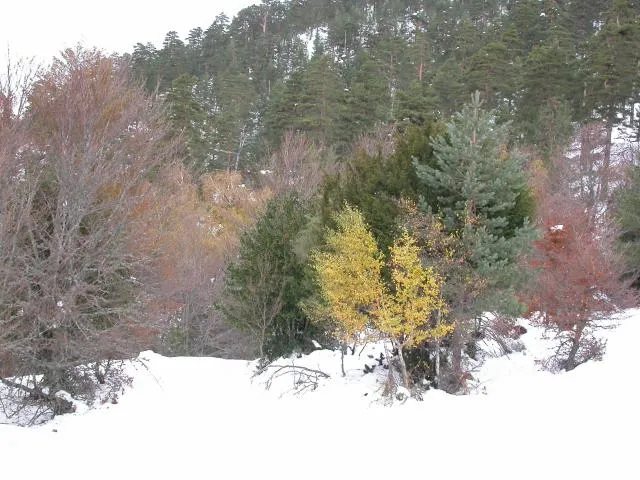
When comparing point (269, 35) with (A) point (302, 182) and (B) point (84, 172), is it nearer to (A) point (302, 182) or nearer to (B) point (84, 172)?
(A) point (302, 182)

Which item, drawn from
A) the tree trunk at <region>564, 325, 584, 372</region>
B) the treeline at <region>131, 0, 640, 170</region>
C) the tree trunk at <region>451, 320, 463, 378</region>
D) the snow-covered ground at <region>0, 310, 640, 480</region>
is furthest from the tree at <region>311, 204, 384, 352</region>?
the treeline at <region>131, 0, 640, 170</region>

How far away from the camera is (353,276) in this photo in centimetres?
1229

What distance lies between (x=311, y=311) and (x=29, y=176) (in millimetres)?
7861

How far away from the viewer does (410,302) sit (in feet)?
38.4

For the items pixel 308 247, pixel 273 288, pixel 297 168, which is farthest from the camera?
pixel 297 168

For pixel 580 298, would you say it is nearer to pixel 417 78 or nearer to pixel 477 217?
pixel 477 217

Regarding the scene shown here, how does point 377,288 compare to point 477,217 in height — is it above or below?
below

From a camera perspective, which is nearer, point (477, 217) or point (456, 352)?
point (477, 217)

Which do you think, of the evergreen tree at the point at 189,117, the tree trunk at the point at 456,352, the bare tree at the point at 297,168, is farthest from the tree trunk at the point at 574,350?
the evergreen tree at the point at 189,117

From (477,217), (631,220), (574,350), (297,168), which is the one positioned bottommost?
(574,350)

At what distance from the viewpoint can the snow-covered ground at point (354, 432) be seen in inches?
329

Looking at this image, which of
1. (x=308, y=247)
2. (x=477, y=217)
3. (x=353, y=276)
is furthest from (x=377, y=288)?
(x=308, y=247)

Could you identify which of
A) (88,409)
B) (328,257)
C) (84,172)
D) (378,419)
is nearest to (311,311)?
(328,257)

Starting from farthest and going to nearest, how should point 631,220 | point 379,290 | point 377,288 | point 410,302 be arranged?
point 631,220
point 377,288
point 379,290
point 410,302
